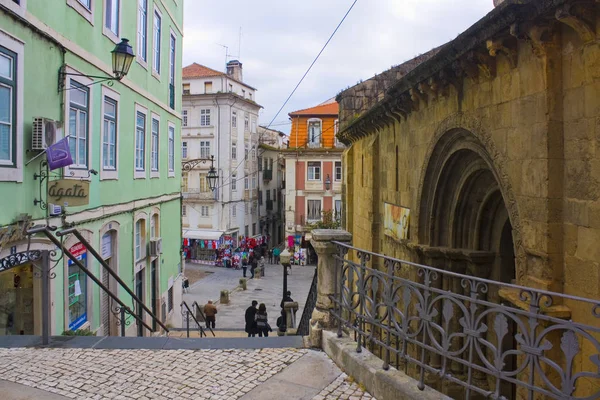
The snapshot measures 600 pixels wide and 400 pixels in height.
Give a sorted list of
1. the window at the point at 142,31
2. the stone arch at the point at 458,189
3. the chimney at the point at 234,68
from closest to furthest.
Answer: the stone arch at the point at 458,189, the window at the point at 142,31, the chimney at the point at 234,68

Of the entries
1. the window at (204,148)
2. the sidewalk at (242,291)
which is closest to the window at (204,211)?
the window at (204,148)

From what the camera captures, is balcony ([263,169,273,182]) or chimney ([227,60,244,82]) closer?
chimney ([227,60,244,82])

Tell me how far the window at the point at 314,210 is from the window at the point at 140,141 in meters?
27.0

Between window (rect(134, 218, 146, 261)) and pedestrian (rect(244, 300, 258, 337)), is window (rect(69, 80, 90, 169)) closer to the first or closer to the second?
window (rect(134, 218, 146, 261))

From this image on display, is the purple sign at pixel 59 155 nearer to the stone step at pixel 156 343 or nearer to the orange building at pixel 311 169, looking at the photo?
the stone step at pixel 156 343

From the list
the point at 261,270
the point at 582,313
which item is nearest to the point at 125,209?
the point at 582,313

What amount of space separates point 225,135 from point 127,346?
35.9m

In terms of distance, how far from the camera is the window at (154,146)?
51.6 feet

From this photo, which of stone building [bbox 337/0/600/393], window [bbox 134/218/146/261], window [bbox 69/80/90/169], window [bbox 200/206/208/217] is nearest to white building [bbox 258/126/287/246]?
window [bbox 200/206/208/217]

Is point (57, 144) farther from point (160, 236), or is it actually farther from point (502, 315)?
point (160, 236)

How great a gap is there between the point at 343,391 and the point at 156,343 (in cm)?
261

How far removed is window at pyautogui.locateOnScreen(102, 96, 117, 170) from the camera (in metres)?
11.6

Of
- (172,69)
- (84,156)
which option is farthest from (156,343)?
(172,69)

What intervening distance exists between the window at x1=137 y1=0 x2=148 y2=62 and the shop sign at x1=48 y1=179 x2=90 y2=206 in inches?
213
